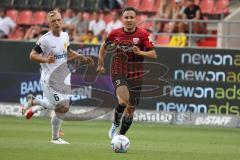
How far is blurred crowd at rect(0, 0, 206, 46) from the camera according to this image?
26031 mm

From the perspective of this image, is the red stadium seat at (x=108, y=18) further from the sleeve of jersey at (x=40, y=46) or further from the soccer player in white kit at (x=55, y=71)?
the sleeve of jersey at (x=40, y=46)

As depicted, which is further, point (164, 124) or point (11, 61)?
point (11, 61)

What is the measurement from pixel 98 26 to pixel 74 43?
2.89m

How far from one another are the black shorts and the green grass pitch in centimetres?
95

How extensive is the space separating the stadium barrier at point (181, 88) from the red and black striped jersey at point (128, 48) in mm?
8745

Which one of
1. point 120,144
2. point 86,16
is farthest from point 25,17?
point 120,144

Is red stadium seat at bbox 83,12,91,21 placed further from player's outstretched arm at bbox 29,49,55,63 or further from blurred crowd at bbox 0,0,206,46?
player's outstretched arm at bbox 29,49,55,63

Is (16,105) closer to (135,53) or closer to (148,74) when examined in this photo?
(148,74)

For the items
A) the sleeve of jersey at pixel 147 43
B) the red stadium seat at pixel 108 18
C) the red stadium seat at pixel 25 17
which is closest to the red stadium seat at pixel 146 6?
the red stadium seat at pixel 108 18

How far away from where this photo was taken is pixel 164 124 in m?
24.2

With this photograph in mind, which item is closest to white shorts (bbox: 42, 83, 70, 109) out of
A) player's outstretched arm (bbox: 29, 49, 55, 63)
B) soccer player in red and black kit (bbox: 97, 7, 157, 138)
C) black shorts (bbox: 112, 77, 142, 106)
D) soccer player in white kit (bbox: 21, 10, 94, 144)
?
soccer player in white kit (bbox: 21, 10, 94, 144)

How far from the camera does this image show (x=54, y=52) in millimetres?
15406

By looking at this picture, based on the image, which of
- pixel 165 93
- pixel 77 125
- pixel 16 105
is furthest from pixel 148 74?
pixel 16 105

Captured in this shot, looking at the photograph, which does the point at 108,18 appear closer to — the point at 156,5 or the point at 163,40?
the point at 156,5
